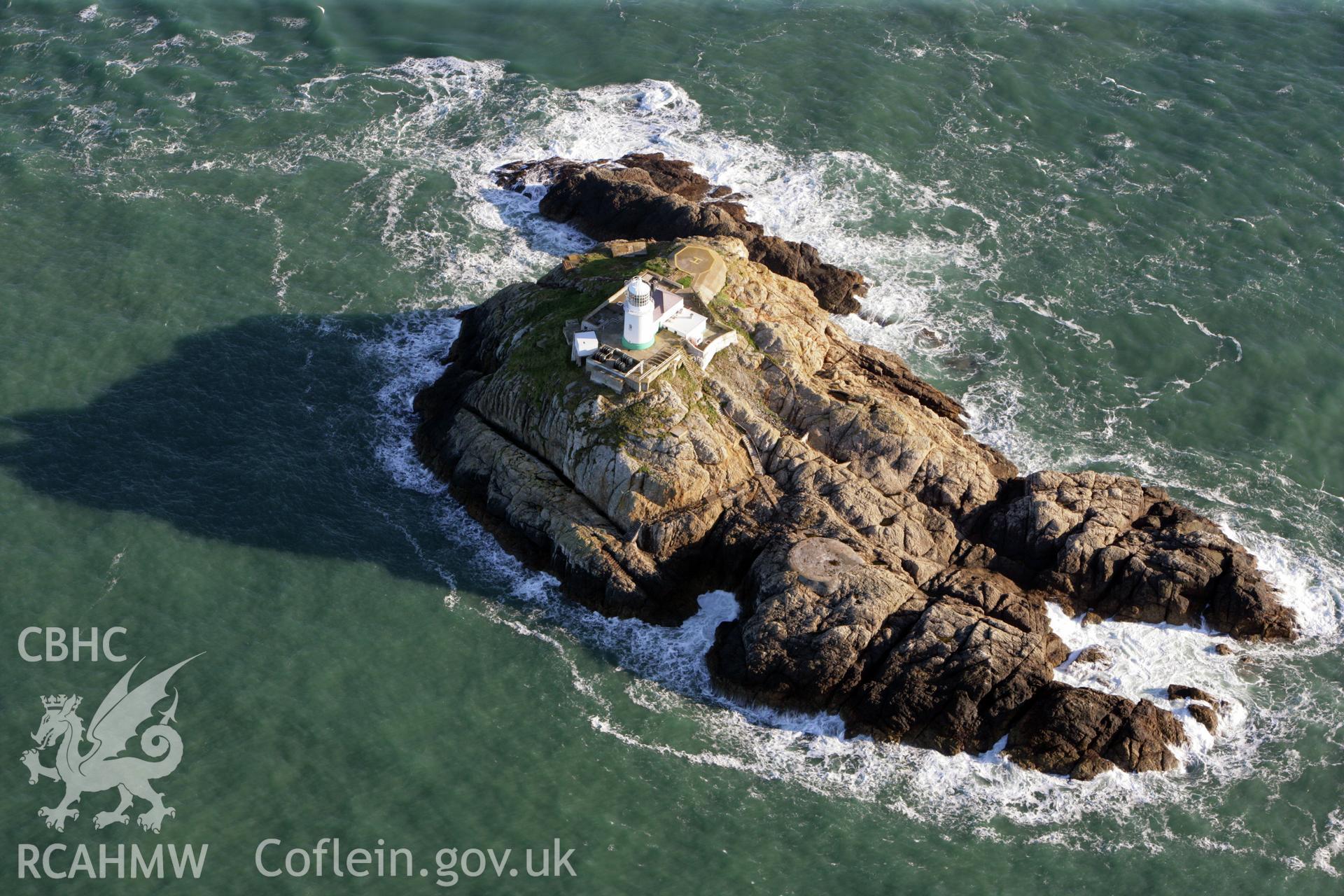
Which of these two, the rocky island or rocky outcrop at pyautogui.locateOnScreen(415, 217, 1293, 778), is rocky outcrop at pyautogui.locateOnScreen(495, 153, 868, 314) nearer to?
the rocky island

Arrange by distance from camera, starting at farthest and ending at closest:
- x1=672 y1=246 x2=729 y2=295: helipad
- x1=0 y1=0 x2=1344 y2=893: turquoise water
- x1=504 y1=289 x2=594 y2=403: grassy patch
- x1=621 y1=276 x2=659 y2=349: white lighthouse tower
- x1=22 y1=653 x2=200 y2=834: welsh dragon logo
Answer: x1=672 y1=246 x2=729 y2=295: helipad → x1=504 y1=289 x2=594 y2=403: grassy patch → x1=621 y1=276 x2=659 y2=349: white lighthouse tower → x1=0 y1=0 x2=1344 y2=893: turquoise water → x1=22 y1=653 x2=200 y2=834: welsh dragon logo

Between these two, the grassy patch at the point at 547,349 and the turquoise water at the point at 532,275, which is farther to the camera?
the grassy patch at the point at 547,349

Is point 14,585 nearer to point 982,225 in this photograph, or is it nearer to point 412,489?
point 412,489

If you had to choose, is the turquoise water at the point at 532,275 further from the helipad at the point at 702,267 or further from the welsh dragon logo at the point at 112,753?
the helipad at the point at 702,267

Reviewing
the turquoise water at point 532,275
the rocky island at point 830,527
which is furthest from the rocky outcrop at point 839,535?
the turquoise water at point 532,275

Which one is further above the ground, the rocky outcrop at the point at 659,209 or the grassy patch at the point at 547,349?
the rocky outcrop at the point at 659,209

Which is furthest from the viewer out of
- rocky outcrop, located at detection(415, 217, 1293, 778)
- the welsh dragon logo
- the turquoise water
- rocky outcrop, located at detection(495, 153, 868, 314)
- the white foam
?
rocky outcrop, located at detection(495, 153, 868, 314)

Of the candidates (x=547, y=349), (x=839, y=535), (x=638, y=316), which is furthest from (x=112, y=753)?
(x=839, y=535)

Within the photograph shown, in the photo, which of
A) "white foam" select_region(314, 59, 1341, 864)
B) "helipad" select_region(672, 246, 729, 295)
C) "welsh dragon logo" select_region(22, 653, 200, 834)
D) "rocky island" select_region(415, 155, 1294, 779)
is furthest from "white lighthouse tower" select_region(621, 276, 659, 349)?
"welsh dragon logo" select_region(22, 653, 200, 834)
